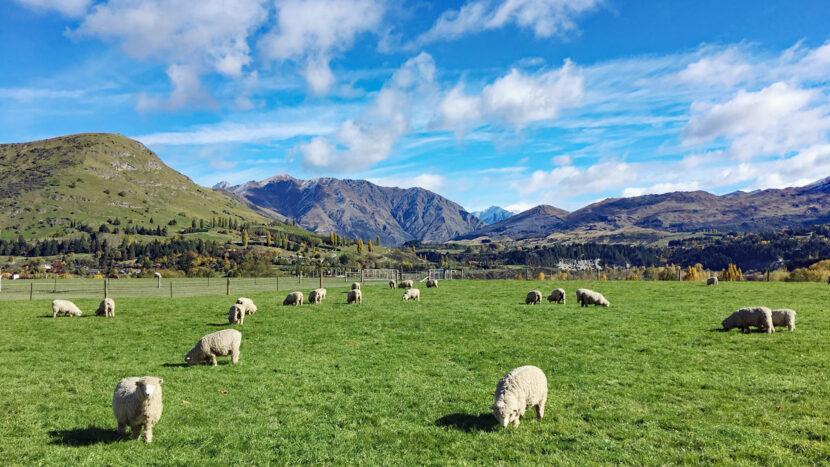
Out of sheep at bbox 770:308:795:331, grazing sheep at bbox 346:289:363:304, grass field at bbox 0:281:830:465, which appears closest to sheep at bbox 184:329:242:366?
grass field at bbox 0:281:830:465

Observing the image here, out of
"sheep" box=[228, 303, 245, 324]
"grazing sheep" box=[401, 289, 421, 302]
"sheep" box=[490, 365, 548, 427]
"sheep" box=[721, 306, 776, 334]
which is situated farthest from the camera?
"grazing sheep" box=[401, 289, 421, 302]

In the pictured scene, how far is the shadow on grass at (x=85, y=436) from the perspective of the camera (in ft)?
31.9

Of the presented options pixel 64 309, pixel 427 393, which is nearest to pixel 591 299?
pixel 427 393

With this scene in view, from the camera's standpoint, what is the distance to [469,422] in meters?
10.5

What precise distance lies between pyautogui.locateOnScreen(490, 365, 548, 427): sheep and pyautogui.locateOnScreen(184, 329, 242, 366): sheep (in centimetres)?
1097

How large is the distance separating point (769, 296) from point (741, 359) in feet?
76.4

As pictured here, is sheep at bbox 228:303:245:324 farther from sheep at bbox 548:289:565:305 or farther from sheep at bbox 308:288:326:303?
sheep at bbox 548:289:565:305

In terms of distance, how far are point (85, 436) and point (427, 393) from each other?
8.54m

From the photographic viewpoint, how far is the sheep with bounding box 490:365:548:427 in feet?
33.1

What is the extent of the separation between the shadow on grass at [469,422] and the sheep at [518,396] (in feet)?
1.01

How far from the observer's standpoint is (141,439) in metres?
9.91

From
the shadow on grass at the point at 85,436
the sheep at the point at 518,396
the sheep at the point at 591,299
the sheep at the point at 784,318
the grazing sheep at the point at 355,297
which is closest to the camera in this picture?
the shadow on grass at the point at 85,436

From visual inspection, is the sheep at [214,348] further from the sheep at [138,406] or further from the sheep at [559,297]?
the sheep at [559,297]

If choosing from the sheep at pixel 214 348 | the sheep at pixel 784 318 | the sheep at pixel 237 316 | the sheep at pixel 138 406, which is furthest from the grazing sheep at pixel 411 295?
the sheep at pixel 138 406
